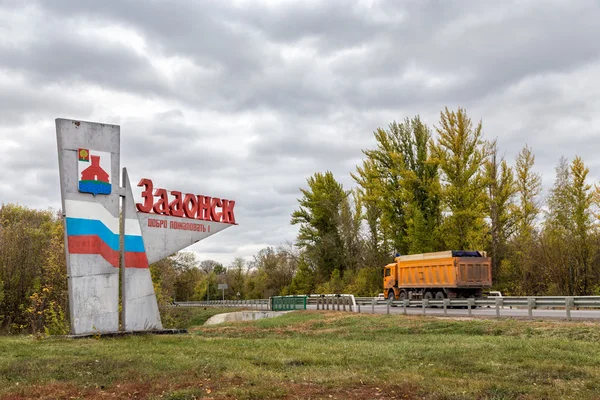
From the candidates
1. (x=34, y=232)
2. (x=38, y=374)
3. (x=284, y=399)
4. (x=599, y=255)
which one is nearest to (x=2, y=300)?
(x=34, y=232)

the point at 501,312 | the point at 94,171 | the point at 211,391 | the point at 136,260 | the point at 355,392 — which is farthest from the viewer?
the point at 501,312

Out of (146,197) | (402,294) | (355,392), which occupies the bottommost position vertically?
(402,294)

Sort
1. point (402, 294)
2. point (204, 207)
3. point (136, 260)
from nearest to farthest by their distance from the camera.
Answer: point (136, 260)
point (204, 207)
point (402, 294)

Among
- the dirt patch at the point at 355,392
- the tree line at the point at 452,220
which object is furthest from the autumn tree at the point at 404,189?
the dirt patch at the point at 355,392

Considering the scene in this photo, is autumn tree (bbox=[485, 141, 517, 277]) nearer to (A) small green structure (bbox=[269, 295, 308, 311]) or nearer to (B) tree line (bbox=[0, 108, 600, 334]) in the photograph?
(B) tree line (bbox=[0, 108, 600, 334])

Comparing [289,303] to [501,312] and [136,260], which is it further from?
[136,260]

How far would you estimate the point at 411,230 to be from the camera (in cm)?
5050

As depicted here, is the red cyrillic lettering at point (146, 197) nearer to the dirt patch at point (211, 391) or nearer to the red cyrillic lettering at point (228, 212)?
the red cyrillic lettering at point (228, 212)

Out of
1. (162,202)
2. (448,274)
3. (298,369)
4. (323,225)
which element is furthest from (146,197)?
(323,225)

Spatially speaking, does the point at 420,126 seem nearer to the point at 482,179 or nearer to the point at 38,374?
the point at 482,179

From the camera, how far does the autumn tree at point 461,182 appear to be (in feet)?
149

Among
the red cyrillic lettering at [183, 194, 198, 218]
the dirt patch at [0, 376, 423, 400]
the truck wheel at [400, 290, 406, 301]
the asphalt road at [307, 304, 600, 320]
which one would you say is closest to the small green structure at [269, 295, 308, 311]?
the truck wheel at [400, 290, 406, 301]

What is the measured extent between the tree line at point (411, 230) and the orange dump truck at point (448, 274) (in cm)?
577

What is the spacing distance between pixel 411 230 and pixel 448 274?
49.7ft
